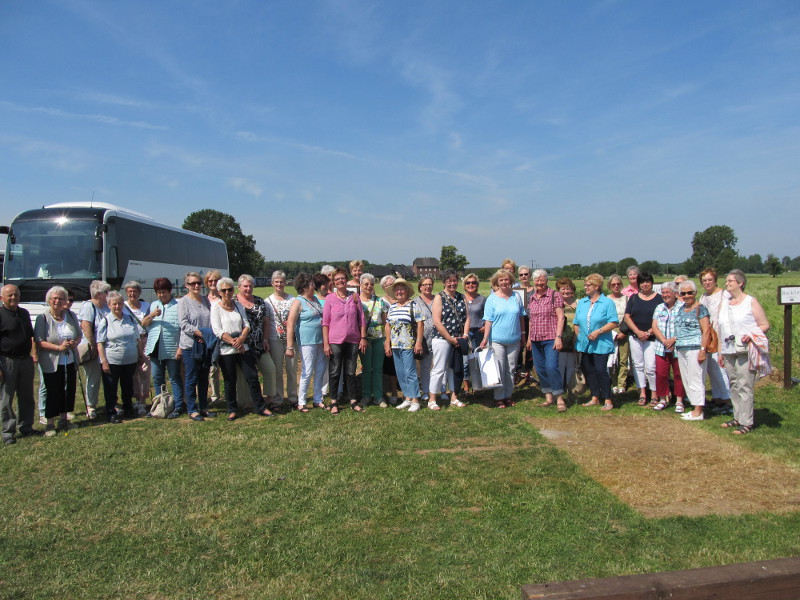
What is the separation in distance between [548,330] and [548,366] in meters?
0.51

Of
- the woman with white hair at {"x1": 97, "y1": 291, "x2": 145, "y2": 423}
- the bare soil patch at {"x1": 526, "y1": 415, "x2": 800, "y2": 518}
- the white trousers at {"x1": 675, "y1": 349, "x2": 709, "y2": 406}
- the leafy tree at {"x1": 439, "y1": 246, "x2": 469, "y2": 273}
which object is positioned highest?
the leafy tree at {"x1": 439, "y1": 246, "x2": 469, "y2": 273}

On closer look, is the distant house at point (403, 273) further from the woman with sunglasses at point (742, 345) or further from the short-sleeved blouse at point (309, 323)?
the woman with sunglasses at point (742, 345)

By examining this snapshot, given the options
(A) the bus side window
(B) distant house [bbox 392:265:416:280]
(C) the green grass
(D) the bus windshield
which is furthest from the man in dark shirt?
(A) the bus side window

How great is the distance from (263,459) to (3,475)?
238 cm

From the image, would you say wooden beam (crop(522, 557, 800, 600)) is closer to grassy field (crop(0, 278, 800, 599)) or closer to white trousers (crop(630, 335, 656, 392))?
grassy field (crop(0, 278, 800, 599))

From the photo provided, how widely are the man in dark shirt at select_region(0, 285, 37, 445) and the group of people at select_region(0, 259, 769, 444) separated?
76mm

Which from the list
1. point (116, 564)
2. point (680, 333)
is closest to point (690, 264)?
point (680, 333)

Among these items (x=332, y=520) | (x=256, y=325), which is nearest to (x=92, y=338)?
(x=256, y=325)

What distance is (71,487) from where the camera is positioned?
15.3 ft

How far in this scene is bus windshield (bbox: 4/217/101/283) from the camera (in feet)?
44.3

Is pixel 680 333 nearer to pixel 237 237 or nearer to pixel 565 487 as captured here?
pixel 565 487

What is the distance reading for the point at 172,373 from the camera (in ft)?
23.3

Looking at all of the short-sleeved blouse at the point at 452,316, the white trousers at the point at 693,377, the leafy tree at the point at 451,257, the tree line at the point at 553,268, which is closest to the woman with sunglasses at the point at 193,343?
the short-sleeved blouse at the point at 452,316

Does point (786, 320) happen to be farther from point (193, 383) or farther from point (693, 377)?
point (193, 383)
